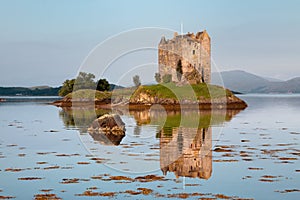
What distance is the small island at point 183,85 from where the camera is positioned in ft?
291

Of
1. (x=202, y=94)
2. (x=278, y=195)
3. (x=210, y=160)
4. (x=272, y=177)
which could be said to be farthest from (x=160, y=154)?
(x=202, y=94)

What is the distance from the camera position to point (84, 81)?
142 m

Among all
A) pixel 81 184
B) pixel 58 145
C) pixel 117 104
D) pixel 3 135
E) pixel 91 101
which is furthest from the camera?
pixel 91 101

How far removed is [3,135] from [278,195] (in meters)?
Result: 27.7

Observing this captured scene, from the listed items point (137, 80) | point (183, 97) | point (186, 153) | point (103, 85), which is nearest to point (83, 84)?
point (103, 85)

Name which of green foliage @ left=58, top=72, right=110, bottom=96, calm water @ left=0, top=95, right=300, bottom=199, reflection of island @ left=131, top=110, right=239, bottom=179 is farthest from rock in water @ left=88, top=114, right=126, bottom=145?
green foliage @ left=58, top=72, right=110, bottom=96

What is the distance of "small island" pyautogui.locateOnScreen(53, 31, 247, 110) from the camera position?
8856cm

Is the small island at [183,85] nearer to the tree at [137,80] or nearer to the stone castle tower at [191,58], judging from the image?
the stone castle tower at [191,58]

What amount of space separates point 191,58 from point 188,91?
960cm

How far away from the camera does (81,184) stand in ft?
53.0

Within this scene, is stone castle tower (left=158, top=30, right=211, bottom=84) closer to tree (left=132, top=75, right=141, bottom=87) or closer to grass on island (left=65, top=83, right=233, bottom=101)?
grass on island (left=65, top=83, right=233, bottom=101)

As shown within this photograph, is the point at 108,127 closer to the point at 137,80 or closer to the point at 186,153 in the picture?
the point at 186,153

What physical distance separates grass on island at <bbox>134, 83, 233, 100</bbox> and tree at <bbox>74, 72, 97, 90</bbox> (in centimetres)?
4978

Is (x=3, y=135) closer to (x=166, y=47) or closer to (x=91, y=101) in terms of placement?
(x=166, y=47)
